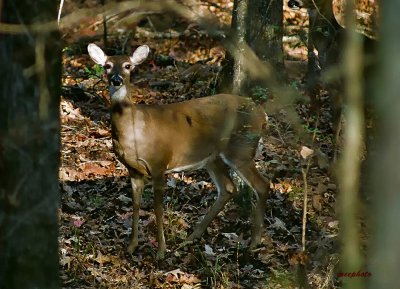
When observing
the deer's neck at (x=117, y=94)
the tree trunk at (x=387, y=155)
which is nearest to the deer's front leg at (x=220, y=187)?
the deer's neck at (x=117, y=94)

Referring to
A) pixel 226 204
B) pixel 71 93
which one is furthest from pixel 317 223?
pixel 71 93

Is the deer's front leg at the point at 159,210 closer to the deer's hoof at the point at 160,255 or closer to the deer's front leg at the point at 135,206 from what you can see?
the deer's hoof at the point at 160,255

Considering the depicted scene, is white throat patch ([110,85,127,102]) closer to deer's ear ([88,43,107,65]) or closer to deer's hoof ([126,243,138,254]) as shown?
deer's ear ([88,43,107,65])

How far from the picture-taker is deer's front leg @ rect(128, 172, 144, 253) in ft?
30.1

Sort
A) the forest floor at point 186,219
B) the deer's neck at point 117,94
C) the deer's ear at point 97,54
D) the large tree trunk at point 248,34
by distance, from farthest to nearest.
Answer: the large tree trunk at point 248,34
the deer's ear at point 97,54
the deer's neck at point 117,94
the forest floor at point 186,219

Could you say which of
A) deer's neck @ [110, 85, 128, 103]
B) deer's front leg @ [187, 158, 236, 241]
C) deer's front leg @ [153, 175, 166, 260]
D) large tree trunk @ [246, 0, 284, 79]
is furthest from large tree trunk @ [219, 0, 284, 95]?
deer's front leg @ [153, 175, 166, 260]

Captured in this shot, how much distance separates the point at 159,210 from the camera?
9258mm

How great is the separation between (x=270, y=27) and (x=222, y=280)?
451 centimetres

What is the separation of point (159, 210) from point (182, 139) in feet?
2.82

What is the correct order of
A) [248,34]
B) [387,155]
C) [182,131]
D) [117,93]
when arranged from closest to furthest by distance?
[387,155] < [117,93] < [182,131] < [248,34]

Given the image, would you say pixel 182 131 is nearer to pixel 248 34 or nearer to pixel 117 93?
pixel 117 93

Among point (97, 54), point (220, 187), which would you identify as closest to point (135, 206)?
point (220, 187)

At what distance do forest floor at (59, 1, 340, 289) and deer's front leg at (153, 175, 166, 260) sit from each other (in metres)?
0.10

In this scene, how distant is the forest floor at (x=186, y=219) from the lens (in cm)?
834
